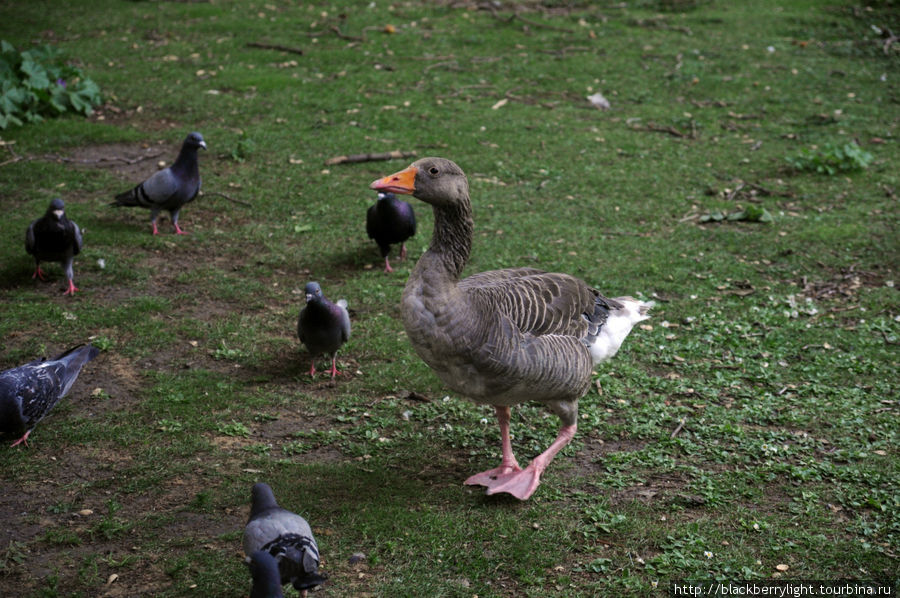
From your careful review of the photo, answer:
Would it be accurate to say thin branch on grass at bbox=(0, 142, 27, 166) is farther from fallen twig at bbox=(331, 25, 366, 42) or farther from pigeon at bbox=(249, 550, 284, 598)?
pigeon at bbox=(249, 550, 284, 598)

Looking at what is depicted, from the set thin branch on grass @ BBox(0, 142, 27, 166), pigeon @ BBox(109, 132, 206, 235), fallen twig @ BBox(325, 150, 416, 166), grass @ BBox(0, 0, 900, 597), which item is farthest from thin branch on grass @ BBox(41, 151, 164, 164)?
fallen twig @ BBox(325, 150, 416, 166)

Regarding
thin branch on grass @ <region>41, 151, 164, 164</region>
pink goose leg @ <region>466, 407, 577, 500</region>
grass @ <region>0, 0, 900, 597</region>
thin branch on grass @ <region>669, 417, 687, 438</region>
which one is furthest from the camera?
thin branch on grass @ <region>41, 151, 164, 164</region>

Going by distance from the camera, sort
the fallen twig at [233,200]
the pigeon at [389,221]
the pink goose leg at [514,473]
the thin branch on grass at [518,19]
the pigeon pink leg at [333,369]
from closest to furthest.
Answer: the pink goose leg at [514,473]
the pigeon pink leg at [333,369]
the pigeon at [389,221]
the fallen twig at [233,200]
the thin branch on grass at [518,19]

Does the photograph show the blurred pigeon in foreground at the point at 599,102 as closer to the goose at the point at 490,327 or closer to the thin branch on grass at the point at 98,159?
the thin branch on grass at the point at 98,159

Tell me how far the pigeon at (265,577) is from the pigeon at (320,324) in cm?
292

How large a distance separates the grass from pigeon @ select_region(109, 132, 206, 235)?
41 centimetres

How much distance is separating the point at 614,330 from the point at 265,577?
124 inches

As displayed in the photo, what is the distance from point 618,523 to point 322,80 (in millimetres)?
10837

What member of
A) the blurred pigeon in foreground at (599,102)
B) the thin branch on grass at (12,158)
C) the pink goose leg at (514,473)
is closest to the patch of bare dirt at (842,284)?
the pink goose leg at (514,473)

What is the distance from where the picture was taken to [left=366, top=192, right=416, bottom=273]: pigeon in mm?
8414

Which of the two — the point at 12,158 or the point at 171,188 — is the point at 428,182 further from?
the point at 12,158

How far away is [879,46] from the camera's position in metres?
16.7

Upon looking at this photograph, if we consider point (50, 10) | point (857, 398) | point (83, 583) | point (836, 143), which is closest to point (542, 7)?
point (836, 143)

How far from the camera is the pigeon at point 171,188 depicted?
29.0ft
